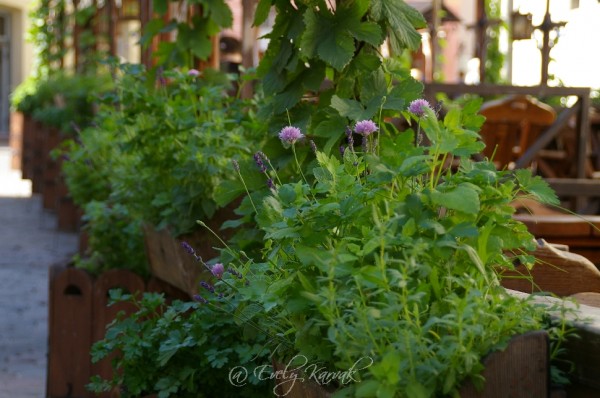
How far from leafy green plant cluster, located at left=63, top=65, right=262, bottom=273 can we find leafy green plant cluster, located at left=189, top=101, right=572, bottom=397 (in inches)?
52.4

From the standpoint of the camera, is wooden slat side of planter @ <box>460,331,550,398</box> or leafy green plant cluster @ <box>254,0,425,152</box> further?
leafy green plant cluster @ <box>254,0,425,152</box>

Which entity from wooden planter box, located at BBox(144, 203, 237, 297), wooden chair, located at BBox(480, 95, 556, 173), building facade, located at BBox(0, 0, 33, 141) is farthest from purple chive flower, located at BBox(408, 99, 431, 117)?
building facade, located at BBox(0, 0, 33, 141)

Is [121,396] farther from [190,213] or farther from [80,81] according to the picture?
[80,81]

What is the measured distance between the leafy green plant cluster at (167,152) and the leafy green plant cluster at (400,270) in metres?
1.33

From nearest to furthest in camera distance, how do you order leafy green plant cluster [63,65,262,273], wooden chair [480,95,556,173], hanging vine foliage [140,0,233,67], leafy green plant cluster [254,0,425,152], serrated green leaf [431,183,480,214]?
serrated green leaf [431,183,480,214], leafy green plant cluster [254,0,425,152], leafy green plant cluster [63,65,262,273], hanging vine foliage [140,0,233,67], wooden chair [480,95,556,173]

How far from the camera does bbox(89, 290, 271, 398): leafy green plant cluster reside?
259 centimetres

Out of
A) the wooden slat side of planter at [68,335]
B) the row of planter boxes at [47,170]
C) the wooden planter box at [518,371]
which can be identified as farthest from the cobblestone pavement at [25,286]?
the wooden planter box at [518,371]

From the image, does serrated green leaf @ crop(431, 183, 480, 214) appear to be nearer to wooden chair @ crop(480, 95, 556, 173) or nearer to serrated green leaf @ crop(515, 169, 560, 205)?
serrated green leaf @ crop(515, 169, 560, 205)

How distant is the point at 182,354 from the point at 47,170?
9252 mm

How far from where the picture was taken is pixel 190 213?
3.42 meters

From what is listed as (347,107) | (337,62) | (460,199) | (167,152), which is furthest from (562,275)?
(167,152)

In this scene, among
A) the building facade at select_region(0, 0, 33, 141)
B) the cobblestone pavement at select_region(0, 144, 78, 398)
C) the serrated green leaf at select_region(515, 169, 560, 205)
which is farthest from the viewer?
the building facade at select_region(0, 0, 33, 141)

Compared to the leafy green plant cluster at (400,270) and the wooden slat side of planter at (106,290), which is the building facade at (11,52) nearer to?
the wooden slat side of planter at (106,290)

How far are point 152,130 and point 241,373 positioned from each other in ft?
4.57
